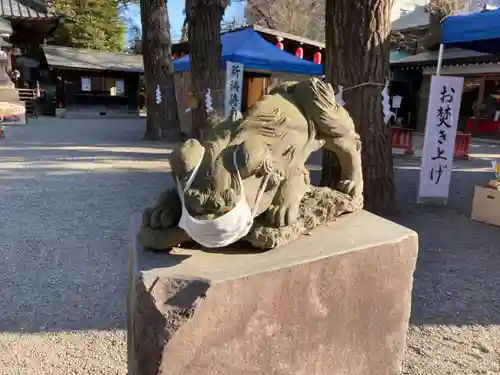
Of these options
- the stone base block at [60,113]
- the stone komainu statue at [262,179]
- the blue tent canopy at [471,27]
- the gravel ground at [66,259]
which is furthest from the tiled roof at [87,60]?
the stone komainu statue at [262,179]

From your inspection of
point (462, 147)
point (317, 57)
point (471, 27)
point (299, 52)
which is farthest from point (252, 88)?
point (471, 27)

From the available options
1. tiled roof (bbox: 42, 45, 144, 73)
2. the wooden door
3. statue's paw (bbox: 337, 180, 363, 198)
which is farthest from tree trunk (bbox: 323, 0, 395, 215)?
tiled roof (bbox: 42, 45, 144, 73)

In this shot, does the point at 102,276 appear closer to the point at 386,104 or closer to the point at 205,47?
the point at 386,104

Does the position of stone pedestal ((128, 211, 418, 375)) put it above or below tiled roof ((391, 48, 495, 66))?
below

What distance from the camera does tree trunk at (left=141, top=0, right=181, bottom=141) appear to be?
323 inches

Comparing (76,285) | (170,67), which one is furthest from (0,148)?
(76,285)

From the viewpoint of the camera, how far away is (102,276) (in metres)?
2.54

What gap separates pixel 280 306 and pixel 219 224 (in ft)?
1.10

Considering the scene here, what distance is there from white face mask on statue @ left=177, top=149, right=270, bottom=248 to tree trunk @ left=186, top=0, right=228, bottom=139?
549cm

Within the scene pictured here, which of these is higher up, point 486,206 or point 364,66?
point 364,66

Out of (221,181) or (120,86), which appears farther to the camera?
(120,86)

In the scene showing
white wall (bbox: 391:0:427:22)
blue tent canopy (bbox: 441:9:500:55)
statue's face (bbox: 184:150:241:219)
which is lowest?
statue's face (bbox: 184:150:241:219)

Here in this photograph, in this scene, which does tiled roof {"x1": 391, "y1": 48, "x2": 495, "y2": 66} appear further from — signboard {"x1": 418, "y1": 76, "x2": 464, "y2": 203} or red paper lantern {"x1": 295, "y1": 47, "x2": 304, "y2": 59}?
signboard {"x1": 418, "y1": 76, "x2": 464, "y2": 203}

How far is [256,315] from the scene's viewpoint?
1.20 meters
